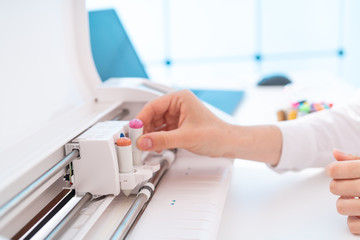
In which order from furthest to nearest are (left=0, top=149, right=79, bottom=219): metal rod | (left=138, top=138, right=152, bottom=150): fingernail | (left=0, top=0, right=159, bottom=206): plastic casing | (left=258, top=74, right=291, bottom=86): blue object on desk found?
(left=258, top=74, right=291, bottom=86): blue object on desk, (left=138, top=138, right=152, bottom=150): fingernail, (left=0, top=0, right=159, bottom=206): plastic casing, (left=0, top=149, right=79, bottom=219): metal rod

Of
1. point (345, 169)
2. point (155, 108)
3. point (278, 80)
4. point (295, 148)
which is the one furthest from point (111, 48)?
point (278, 80)

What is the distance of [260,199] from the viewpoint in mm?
698

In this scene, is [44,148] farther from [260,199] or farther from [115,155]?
[260,199]

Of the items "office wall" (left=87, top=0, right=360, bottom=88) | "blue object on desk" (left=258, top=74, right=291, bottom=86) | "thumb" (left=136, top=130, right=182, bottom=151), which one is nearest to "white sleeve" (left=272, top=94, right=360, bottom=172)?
"thumb" (left=136, top=130, right=182, bottom=151)

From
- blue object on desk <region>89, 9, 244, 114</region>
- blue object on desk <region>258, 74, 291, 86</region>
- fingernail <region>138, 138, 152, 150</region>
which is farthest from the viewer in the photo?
blue object on desk <region>258, 74, 291, 86</region>

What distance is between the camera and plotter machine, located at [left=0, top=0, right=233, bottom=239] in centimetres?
50

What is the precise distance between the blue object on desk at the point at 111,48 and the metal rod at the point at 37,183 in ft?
1.22

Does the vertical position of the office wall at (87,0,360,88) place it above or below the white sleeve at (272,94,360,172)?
above

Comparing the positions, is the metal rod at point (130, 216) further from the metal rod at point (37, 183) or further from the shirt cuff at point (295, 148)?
the shirt cuff at point (295, 148)

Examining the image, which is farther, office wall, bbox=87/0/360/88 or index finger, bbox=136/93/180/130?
office wall, bbox=87/0/360/88

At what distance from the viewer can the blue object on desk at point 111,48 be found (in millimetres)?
892

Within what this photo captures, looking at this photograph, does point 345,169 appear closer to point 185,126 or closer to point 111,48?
point 185,126

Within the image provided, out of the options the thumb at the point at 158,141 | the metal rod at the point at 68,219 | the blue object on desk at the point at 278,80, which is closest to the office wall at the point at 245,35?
the blue object on desk at the point at 278,80

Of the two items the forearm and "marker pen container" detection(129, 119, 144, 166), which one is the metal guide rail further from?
the forearm
